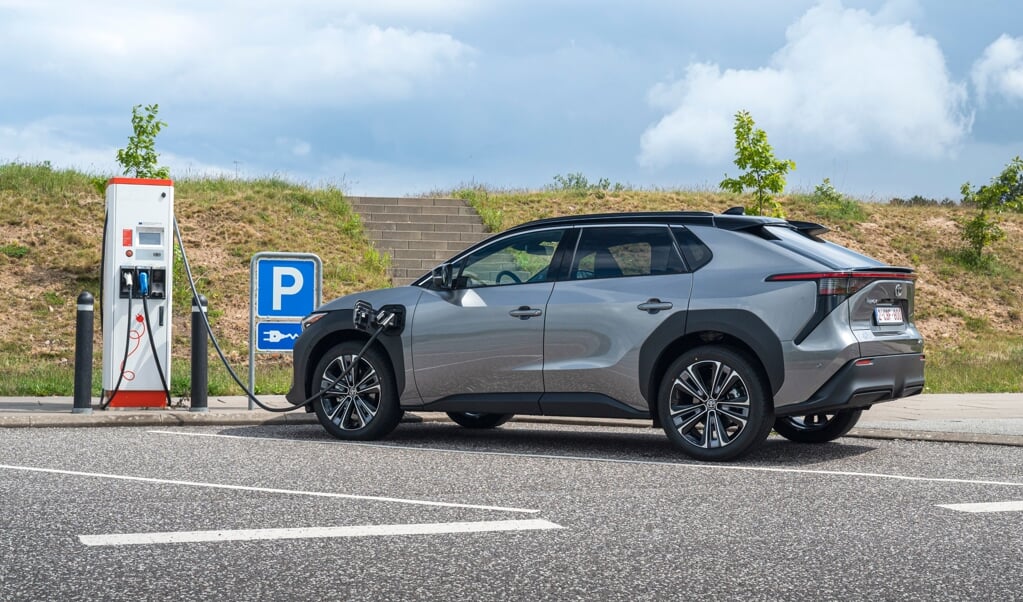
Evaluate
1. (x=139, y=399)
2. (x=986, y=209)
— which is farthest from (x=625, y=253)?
(x=986, y=209)

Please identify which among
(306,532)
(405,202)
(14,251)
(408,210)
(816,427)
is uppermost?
(405,202)

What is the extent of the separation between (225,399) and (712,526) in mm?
8019

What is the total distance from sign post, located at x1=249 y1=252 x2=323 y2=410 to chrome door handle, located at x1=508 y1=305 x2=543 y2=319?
13.1 feet

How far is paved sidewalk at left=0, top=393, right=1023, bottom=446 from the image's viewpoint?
1027 centimetres

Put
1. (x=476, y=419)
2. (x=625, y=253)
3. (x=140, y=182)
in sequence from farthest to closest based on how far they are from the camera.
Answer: (x=140, y=182) < (x=476, y=419) < (x=625, y=253)

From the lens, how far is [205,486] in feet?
23.5

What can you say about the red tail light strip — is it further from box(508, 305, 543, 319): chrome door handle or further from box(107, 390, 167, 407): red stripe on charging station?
box(107, 390, 167, 407): red stripe on charging station

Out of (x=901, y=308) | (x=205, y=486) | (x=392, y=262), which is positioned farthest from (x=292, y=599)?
(x=392, y=262)

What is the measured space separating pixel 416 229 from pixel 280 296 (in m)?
15.0

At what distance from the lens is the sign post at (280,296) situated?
12.4 meters

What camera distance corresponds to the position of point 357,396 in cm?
978

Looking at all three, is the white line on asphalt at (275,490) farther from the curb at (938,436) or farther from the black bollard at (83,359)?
the curb at (938,436)

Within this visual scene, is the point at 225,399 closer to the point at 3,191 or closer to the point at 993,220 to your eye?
the point at 3,191

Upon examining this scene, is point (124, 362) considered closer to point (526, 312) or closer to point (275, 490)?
point (526, 312)
